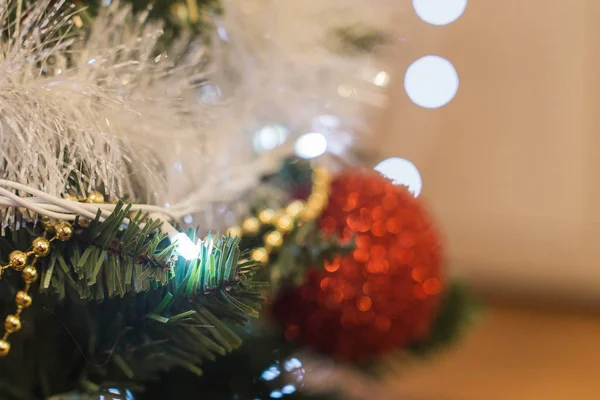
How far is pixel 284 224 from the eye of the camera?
32 centimetres

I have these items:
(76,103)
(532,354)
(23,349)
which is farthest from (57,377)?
(532,354)

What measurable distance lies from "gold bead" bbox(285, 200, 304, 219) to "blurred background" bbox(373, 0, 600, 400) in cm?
46

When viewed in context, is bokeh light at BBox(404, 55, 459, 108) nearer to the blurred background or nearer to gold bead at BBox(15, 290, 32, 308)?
the blurred background

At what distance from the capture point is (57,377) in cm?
27

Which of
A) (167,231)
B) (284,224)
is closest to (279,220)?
(284,224)

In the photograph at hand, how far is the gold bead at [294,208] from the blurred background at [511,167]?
46cm

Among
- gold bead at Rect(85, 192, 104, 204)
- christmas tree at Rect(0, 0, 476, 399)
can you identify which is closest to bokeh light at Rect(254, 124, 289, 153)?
christmas tree at Rect(0, 0, 476, 399)

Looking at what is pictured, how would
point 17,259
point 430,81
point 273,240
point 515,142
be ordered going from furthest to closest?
point 515,142 → point 430,81 → point 273,240 → point 17,259

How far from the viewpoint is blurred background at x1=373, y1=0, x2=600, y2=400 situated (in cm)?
77

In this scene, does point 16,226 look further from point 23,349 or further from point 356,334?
point 356,334

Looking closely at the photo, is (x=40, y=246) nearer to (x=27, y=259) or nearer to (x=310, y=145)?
(x=27, y=259)

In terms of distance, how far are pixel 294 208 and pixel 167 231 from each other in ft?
0.42

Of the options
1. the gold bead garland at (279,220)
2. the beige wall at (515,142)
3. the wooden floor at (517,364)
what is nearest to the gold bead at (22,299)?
the gold bead garland at (279,220)

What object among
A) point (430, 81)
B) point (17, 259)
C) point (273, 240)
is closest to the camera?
point (17, 259)
